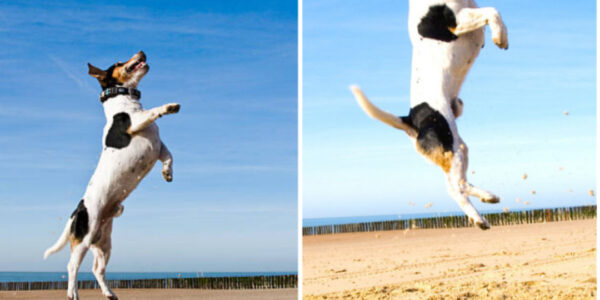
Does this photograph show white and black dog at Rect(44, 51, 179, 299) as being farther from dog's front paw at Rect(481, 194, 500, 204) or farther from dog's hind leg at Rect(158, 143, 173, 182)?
dog's front paw at Rect(481, 194, 500, 204)

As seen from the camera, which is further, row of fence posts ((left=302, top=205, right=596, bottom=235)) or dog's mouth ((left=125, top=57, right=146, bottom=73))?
row of fence posts ((left=302, top=205, right=596, bottom=235))

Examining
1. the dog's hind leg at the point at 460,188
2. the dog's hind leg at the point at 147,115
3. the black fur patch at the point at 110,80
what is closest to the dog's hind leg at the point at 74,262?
the dog's hind leg at the point at 147,115

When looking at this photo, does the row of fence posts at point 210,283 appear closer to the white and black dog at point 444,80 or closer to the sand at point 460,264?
the sand at point 460,264

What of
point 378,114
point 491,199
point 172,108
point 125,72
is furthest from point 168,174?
point 491,199

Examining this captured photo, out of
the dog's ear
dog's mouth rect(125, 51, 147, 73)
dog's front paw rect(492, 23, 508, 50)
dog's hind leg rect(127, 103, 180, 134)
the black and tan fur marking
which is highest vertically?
dog's mouth rect(125, 51, 147, 73)

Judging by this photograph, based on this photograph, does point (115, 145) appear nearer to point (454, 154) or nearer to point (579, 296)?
point (454, 154)

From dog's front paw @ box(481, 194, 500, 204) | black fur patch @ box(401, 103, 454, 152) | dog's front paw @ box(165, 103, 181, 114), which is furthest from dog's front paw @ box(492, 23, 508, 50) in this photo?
dog's front paw @ box(165, 103, 181, 114)
